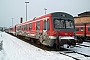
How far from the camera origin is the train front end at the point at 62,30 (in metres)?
12.4

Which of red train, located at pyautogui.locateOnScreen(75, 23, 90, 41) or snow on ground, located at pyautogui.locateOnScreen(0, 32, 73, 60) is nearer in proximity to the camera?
snow on ground, located at pyautogui.locateOnScreen(0, 32, 73, 60)

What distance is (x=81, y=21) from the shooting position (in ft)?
86.4

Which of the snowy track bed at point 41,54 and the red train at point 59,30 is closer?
the snowy track bed at point 41,54

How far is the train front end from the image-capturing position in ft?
40.7

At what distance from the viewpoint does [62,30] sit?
1276cm

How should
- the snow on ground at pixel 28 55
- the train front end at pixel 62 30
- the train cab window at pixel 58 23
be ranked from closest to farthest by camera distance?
the snow on ground at pixel 28 55 < the train front end at pixel 62 30 < the train cab window at pixel 58 23

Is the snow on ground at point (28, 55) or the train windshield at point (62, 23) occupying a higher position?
the train windshield at point (62, 23)

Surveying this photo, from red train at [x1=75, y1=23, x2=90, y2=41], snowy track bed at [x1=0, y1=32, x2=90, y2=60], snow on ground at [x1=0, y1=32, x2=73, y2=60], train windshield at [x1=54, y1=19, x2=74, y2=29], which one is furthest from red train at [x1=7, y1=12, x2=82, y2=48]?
red train at [x1=75, y1=23, x2=90, y2=41]

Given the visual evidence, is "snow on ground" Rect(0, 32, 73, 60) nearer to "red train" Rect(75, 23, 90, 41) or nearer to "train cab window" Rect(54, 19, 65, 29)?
"train cab window" Rect(54, 19, 65, 29)

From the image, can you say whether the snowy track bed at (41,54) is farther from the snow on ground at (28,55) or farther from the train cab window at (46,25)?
the train cab window at (46,25)

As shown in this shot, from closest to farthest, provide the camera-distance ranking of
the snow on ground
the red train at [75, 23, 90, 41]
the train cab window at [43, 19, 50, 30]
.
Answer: the snow on ground < the train cab window at [43, 19, 50, 30] < the red train at [75, 23, 90, 41]

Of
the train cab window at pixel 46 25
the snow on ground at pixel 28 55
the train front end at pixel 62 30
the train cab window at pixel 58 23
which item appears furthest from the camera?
the train cab window at pixel 46 25

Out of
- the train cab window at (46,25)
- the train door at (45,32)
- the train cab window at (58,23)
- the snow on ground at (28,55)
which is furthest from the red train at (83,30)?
the snow on ground at (28,55)

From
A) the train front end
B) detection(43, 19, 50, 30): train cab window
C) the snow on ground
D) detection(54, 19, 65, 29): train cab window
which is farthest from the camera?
detection(43, 19, 50, 30): train cab window
